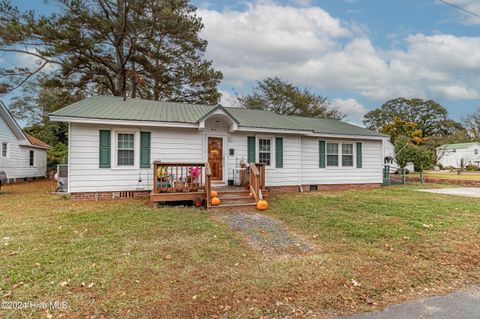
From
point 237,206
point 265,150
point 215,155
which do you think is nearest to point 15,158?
point 215,155

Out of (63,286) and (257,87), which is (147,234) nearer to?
(63,286)

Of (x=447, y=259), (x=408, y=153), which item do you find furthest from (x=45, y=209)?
(x=408, y=153)

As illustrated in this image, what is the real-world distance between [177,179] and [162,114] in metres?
3.19

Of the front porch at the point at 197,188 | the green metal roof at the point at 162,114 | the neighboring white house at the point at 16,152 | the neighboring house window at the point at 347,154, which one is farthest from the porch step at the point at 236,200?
the neighboring white house at the point at 16,152

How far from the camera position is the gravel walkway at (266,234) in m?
4.70

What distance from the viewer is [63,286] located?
3.19m

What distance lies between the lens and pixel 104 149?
9.23 metres

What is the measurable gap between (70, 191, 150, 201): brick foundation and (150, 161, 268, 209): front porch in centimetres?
149

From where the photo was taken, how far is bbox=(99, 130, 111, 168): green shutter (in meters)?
9.21

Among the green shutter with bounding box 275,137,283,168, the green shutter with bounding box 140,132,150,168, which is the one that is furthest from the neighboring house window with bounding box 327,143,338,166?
the green shutter with bounding box 140,132,150,168

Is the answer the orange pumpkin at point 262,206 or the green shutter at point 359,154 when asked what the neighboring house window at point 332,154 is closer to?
the green shutter at point 359,154

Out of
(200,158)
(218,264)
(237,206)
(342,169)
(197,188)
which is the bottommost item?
(218,264)

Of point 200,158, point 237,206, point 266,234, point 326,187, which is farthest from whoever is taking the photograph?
point 326,187

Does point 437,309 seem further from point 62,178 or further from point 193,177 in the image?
point 62,178
